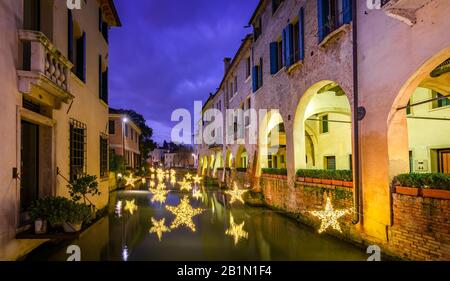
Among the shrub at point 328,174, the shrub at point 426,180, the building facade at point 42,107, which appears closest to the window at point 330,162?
the shrub at point 328,174

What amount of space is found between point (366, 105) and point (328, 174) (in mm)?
2658

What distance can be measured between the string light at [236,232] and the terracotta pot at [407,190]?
4253mm

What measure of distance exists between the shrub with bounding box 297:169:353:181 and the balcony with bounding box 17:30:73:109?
781 cm

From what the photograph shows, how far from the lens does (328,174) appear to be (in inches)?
376

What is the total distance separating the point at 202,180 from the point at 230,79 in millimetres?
13285

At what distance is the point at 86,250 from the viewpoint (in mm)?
7590

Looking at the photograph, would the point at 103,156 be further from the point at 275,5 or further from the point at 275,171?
the point at 275,5

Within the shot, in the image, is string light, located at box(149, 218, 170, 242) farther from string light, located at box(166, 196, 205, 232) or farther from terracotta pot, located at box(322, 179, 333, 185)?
terracotta pot, located at box(322, 179, 333, 185)

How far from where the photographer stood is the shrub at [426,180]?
570 centimetres

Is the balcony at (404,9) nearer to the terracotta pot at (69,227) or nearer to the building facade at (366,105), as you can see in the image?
the building facade at (366,105)

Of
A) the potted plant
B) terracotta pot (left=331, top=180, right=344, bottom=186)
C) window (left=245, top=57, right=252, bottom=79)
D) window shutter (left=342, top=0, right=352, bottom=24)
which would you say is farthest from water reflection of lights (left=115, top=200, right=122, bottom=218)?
window (left=245, top=57, right=252, bottom=79)

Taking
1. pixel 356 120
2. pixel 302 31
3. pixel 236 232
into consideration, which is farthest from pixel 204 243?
pixel 302 31

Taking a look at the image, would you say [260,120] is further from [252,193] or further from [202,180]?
[202,180]
